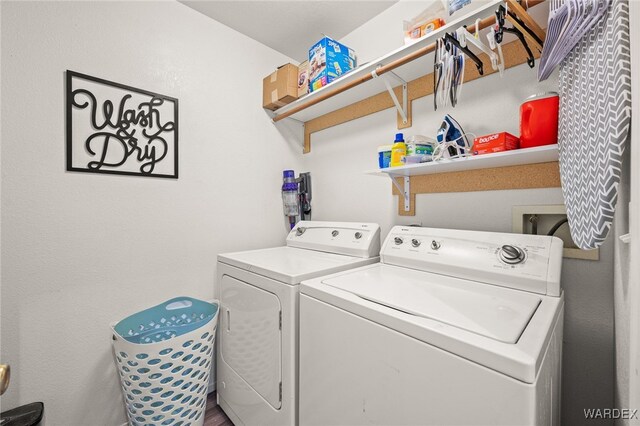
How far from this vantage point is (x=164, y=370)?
124cm

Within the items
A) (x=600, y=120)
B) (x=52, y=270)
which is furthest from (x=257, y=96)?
(x=600, y=120)

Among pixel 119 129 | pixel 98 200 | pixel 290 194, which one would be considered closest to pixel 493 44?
pixel 290 194

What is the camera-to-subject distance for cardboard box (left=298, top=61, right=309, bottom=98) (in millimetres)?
1888

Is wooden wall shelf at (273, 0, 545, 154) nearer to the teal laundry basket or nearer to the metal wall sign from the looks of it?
the metal wall sign

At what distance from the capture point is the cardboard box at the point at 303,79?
1.89 meters

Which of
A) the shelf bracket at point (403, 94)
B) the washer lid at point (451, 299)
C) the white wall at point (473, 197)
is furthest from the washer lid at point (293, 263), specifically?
the shelf bracket at point (403, 94)

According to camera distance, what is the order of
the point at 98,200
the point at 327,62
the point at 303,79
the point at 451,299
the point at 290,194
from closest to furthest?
the point at 451,299, the point at 98,200, the point at 327,62, the point at 303,79, the point at 290,194

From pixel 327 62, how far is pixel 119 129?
132 centimetres

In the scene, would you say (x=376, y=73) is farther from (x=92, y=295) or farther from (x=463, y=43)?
(x=92, y=295)

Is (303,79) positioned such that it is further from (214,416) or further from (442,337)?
(214,416)

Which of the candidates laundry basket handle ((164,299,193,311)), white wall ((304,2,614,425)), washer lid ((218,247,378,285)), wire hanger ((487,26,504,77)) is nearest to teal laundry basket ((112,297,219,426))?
laundry basket handle ((164,299,193,311))

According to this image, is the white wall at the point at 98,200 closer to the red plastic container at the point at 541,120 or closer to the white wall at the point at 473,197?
the white wall at the point at 473,197

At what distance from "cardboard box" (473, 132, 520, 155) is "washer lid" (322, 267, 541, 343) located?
58 cm

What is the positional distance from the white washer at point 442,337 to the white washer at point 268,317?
0.08 m
